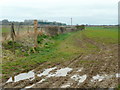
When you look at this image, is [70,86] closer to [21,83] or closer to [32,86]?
[32,86]

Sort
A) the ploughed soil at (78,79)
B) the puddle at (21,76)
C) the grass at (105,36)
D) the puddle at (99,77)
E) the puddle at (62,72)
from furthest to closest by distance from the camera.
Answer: the grass at (105,36)
the puddle at (62,72)
the puddle at (21,76)
the puddle at (99,77)
the ploughed soil at (78,79)

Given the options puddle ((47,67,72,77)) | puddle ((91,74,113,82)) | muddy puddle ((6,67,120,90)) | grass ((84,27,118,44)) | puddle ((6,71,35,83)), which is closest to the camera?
muddy puddle ((6,67,120,90))

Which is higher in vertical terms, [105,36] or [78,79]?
[78,79]

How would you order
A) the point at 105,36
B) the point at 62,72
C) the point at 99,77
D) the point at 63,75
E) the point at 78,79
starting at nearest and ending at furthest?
the point at 78,79, the point at 99,77, the point at 63,75, the point at 62,72, the point at 105,36

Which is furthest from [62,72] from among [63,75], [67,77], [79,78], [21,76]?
[21,76]

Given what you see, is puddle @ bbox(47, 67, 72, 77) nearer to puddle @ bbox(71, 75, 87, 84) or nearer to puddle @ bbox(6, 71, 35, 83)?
puddle @ bbox(71, 75, 87, 84)

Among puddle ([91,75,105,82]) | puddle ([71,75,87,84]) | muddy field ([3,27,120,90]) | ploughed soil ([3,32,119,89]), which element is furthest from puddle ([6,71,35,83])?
puddle ([91,75,105,82])

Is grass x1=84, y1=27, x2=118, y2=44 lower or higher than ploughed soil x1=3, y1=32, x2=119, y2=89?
lower

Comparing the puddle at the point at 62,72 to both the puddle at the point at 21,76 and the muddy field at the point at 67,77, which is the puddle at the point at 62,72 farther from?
the puddle at the point at 21,76

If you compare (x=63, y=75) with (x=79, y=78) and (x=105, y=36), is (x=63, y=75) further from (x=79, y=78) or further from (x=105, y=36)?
(x=105, y=36)

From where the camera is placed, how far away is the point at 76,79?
350 inches

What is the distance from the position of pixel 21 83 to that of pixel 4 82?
0.72 metres

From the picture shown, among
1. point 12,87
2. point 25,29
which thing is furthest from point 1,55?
point 25,29

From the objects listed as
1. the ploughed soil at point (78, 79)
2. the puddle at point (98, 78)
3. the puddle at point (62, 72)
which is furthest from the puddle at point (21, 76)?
the puddle at point (98, 78)
